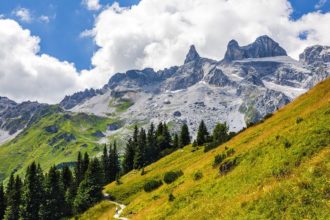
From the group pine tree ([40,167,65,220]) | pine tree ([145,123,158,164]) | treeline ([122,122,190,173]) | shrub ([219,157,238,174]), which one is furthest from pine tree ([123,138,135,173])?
shrub ([219,157,238,174])

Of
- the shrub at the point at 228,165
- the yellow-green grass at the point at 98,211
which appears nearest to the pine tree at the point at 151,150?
the yellow-green grass at the point at 98,211

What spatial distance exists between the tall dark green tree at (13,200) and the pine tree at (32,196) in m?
4.23

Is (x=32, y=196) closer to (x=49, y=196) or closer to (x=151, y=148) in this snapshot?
(x=49, y=196)

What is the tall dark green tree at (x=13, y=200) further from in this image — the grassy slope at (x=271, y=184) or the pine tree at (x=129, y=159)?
the grassy slope at (x=271, y=184)

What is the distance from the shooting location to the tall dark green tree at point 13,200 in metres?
98.2

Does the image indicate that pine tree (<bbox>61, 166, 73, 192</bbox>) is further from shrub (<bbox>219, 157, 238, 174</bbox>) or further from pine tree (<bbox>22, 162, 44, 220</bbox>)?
shrub (<bbox>219, 157, 238, 174</bbox>)

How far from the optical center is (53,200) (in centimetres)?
9875

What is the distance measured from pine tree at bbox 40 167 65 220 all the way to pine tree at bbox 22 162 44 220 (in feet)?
6.15

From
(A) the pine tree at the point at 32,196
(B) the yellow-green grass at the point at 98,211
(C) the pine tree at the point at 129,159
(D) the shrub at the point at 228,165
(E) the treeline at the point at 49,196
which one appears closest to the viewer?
(D) the shrub at the point at 228,165

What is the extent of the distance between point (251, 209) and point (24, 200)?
Result: 82.7 meters

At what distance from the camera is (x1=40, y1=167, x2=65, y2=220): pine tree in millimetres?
95938

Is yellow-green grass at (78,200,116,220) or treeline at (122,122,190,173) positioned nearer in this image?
yellow-green grass at (78,200,116,220)

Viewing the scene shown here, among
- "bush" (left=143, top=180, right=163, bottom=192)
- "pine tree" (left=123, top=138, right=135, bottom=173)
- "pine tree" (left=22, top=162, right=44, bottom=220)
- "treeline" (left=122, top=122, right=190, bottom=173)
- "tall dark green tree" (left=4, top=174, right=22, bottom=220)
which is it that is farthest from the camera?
"pine tree" (left=123, top=138, right=135, bottom=173)

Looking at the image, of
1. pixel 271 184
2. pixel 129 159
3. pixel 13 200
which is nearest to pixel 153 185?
pixel 271 184
